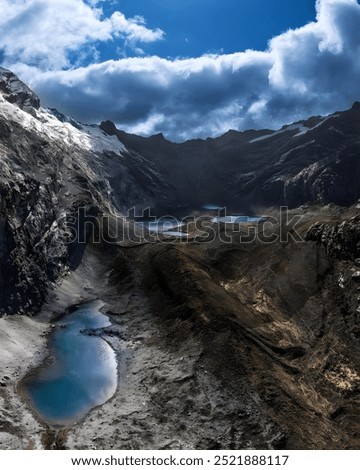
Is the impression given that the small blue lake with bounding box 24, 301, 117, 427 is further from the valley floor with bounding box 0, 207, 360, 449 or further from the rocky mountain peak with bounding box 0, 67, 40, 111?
the rocky mountain peak with bounding box 0, 67, 40, 111

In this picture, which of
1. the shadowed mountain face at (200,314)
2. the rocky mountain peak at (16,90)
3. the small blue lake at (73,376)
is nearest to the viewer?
the shadowed mountain face at (200,314)

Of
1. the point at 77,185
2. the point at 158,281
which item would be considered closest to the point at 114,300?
the point at 158,281

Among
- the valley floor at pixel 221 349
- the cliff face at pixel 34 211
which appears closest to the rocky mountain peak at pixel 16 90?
the cliff face at pixel 34 211

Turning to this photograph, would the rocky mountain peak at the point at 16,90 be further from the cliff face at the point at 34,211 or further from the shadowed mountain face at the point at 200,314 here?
the shadowed mountain face at the point at 200,314

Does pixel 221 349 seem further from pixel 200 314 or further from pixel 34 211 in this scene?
pixel 34 211
